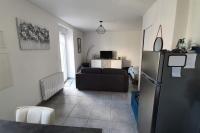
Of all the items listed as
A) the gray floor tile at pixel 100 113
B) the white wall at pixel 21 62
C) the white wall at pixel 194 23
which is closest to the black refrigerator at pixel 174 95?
the white wall at pixel 194 23

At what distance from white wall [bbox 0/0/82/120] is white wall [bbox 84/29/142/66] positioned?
4137 mm

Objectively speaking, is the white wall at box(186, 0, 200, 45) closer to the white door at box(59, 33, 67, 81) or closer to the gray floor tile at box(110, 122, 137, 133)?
the gray floor tile at box(110, 122, 137, 133)

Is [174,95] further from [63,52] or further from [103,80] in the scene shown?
[63,52]

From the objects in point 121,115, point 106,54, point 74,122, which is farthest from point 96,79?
point 106,54

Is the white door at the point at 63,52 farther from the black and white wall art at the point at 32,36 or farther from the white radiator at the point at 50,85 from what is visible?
the black and white wall art at the point at 32,36

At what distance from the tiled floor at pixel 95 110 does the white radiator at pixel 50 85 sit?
246mm

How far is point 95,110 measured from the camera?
113 inches

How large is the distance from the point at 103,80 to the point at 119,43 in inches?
157

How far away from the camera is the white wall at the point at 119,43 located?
23.4 ft

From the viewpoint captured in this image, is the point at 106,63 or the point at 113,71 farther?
the point at 106,63

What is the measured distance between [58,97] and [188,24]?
3.55m

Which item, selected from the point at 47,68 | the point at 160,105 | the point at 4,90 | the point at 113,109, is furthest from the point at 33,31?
the point at 160,105

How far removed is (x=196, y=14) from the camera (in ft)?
5.14

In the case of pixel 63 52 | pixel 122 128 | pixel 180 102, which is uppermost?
pixel 63 52
